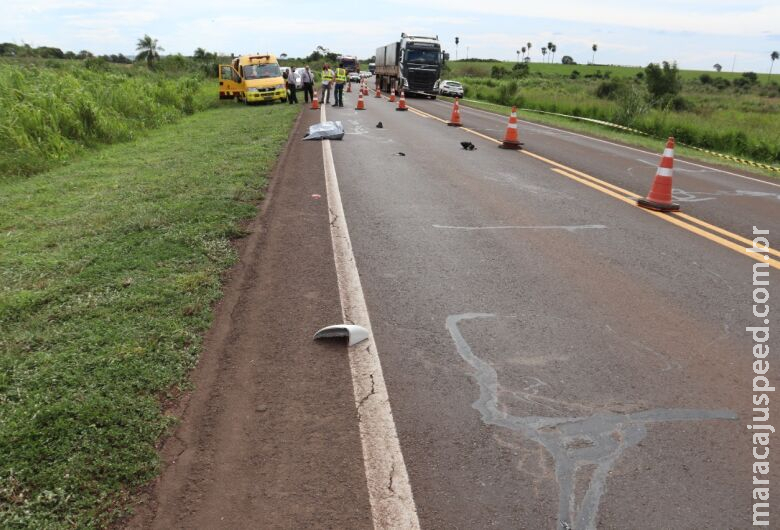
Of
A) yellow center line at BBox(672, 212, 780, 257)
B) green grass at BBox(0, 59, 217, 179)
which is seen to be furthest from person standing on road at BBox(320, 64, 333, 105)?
yellow center line at BBox(672, 212, 780, 257)

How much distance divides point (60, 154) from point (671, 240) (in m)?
11.6

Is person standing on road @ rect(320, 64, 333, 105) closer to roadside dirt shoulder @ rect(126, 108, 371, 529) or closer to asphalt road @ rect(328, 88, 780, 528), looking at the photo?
asphalt road @ rect(328, 88, 780, 528)

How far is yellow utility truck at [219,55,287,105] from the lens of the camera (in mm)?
27797

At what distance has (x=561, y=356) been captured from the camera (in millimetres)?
4078

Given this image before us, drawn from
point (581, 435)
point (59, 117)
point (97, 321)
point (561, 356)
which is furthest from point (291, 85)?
point (581, 435)

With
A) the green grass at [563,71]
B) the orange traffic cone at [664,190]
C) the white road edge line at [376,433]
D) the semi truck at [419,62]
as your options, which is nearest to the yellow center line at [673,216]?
the orange traffic cone at [664,190]

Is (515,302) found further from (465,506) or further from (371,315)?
(465,506)

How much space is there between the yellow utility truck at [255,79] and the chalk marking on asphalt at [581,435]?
86.4 feet

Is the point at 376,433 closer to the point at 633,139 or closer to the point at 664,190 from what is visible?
the point at 664,190

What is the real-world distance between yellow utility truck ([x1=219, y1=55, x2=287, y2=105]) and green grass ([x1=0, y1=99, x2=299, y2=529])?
19.0 meters

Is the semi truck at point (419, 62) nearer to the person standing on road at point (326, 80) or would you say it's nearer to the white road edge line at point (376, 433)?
the person standing on road at point (326, 80)

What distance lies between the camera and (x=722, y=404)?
353cm

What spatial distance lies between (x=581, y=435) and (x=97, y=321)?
128 inches

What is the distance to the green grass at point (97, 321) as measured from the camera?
106 inches
